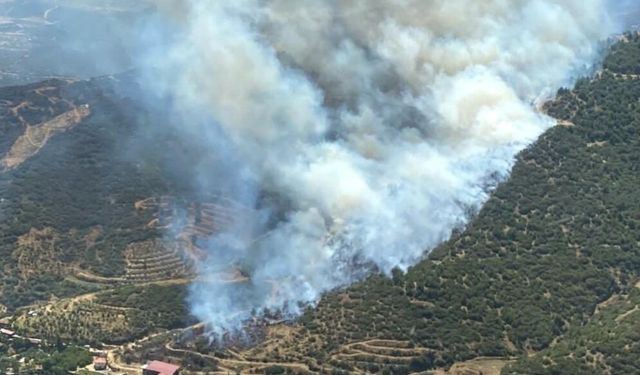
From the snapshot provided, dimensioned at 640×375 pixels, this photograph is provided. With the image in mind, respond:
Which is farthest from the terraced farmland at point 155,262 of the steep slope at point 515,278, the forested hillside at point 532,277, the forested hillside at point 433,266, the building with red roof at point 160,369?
the forested hillside at point 532,277

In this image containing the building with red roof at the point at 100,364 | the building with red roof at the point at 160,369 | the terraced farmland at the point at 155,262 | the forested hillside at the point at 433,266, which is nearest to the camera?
the building with red roof at the point at 160,369

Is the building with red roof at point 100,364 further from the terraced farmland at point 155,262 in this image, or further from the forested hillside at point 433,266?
the terraced farmland at point 155,262

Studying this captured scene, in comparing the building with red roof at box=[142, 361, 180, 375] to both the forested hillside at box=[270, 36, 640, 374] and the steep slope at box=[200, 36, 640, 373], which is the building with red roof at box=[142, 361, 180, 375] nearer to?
the steep slope at box=[200, 36, 640, 373]

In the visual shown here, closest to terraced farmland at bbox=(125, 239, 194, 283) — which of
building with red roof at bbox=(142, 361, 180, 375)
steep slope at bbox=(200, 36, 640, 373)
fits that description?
building with red roof at bbox=(142, 361, 180, 375)

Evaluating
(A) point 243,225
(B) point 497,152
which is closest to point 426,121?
(B) point 497,152

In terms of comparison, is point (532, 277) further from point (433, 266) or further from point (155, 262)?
point (155, 262)

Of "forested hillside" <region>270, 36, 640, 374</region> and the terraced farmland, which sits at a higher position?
the terraced farmland

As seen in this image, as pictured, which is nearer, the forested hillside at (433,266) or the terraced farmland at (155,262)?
the forested hillside at (433,266)

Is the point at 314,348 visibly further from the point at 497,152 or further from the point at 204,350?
the point at 497,152
